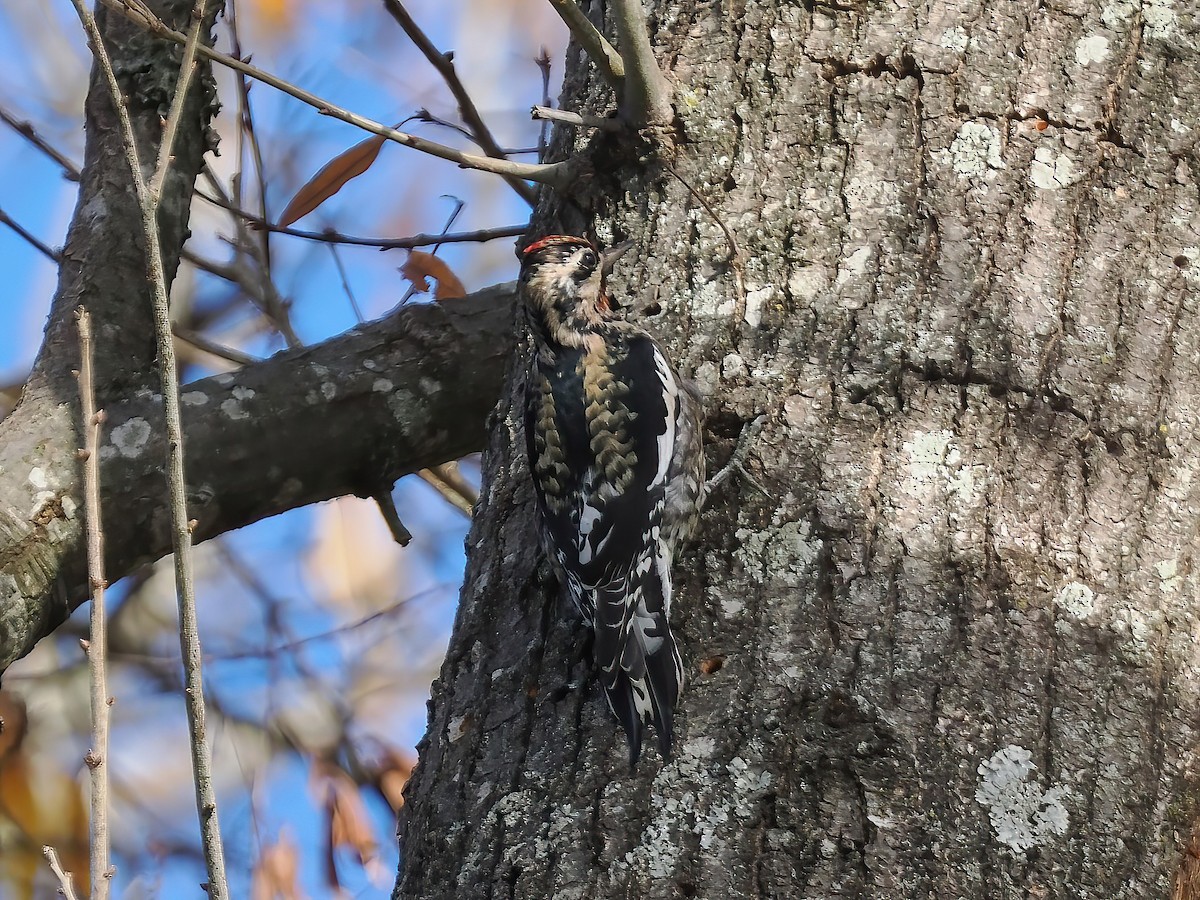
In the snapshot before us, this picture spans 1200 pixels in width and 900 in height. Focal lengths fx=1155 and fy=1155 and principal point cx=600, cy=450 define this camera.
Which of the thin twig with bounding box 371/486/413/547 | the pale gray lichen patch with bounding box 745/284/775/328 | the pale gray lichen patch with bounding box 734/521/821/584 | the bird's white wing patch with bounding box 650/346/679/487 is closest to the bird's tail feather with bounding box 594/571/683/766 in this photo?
the pale gray lichen patch with bounding box 734/521/821/584

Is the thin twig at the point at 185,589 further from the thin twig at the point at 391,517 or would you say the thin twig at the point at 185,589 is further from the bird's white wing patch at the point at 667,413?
the thin twig at the point at 391,517

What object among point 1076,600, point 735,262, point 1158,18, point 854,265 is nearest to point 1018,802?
point 1076,600

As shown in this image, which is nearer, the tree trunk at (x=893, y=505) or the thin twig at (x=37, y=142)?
the tree trunk at (x=893, y=505)

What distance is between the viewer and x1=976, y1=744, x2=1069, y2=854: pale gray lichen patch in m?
1.77

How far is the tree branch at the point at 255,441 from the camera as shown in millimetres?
2705

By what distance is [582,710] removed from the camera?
2055 millimetres

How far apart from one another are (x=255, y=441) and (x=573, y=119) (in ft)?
4.13

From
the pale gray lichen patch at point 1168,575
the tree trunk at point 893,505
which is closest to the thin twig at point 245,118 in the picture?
the tree trunk at point 893,505

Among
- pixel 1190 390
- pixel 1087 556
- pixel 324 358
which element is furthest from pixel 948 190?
pixel 324 358

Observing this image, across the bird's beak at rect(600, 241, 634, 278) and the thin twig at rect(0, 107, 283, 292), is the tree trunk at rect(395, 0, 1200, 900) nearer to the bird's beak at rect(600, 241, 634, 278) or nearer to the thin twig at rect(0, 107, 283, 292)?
the bird's beak at rect(600, 241, 634, 278)

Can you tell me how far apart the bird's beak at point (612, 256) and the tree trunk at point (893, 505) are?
2cm

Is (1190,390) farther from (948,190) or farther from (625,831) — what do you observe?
(625,831)

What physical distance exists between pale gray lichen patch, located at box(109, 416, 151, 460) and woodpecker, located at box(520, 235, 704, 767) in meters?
0.97

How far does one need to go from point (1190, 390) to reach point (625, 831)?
1287 millimetres
